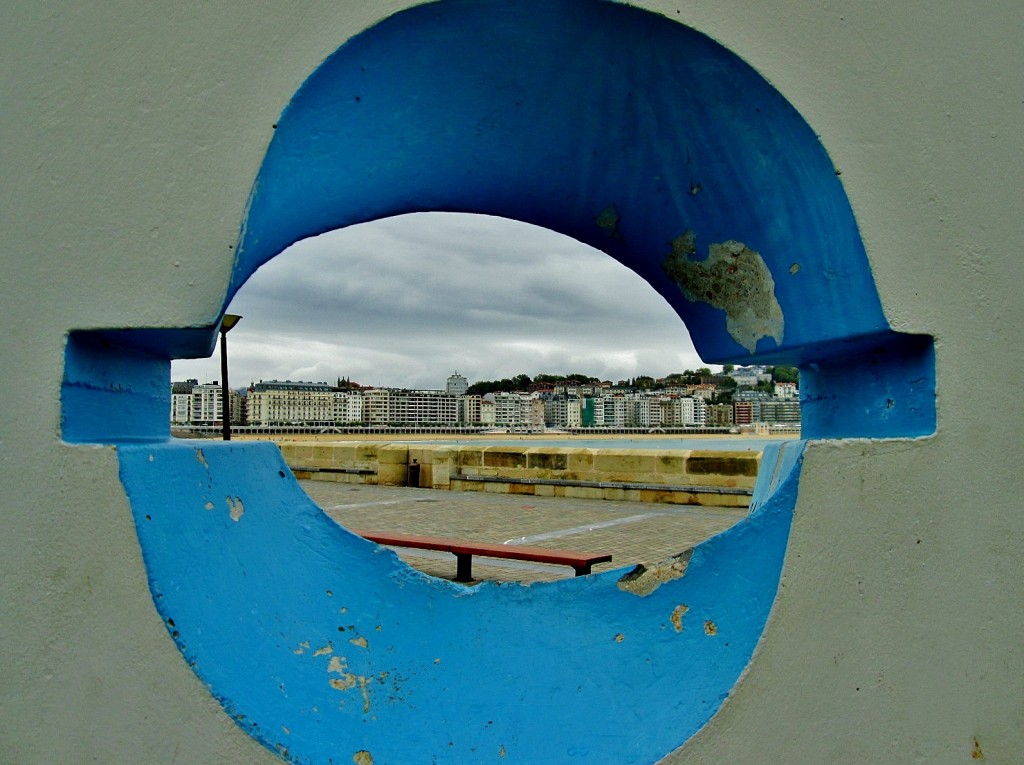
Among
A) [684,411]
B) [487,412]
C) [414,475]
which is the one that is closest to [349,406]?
[487,412]

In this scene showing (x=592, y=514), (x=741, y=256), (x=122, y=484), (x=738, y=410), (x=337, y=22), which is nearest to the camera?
(x=122, y=484)

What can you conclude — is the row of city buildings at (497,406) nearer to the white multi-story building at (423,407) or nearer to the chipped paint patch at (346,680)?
the white multi-story building at (423,407)

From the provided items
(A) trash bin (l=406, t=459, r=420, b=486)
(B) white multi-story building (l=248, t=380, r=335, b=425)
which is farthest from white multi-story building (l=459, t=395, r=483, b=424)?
(A) trash bin (l=406, t=459, r=420, b=486)

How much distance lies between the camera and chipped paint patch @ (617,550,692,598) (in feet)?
6.44

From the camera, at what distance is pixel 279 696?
5.63 feet

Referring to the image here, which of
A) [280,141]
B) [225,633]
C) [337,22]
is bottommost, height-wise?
[225,633]

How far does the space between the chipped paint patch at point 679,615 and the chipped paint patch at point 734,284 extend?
79cm

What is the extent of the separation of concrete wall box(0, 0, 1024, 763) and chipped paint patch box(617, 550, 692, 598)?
11.5 inches

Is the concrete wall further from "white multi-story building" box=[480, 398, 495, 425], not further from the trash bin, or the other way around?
"white multi-story building" box=[480, 398, 495, 425]

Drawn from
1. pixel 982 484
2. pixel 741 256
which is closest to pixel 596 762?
pixel 982 484

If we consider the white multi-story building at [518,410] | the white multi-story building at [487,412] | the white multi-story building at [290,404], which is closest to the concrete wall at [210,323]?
the white multi-story building at [290,404]

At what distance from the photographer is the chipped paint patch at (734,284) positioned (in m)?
2.11

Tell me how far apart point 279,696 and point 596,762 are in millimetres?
763

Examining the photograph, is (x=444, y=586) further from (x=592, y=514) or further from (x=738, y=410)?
→ (x=738, y=410)
